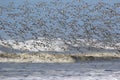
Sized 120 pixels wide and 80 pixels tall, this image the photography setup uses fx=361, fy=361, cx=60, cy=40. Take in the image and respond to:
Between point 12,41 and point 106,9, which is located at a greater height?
point 106,9

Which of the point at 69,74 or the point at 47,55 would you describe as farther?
the point at 47,55

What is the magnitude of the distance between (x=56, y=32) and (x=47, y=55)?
118 cm

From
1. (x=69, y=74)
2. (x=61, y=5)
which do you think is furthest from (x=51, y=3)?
(x=69, y=74)

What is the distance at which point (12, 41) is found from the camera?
10547 millimetres

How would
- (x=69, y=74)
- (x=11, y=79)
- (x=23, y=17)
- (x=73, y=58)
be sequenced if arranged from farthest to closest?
1. (x=23, y=17)
2. (x=73, y=58)
3. (x=69, y=74)
4. (x=11, y=79)

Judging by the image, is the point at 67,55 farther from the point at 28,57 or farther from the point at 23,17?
the point at 23,17

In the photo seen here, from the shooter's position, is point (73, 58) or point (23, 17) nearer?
point (73, 58)

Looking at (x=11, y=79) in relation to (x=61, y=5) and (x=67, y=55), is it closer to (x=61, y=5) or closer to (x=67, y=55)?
(x=67, y=55)

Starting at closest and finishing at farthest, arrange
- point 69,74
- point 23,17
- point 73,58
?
point 69,74 → point 73,58 → point 23,17

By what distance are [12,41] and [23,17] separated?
2.54ft

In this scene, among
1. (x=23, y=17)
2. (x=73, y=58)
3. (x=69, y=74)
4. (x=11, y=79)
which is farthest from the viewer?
(x=23, y=17)

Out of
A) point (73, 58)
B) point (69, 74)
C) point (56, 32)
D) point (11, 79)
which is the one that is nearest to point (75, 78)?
point (69, 74)

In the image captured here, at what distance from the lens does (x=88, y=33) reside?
1056cm

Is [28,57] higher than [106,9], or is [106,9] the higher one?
[106,9]
